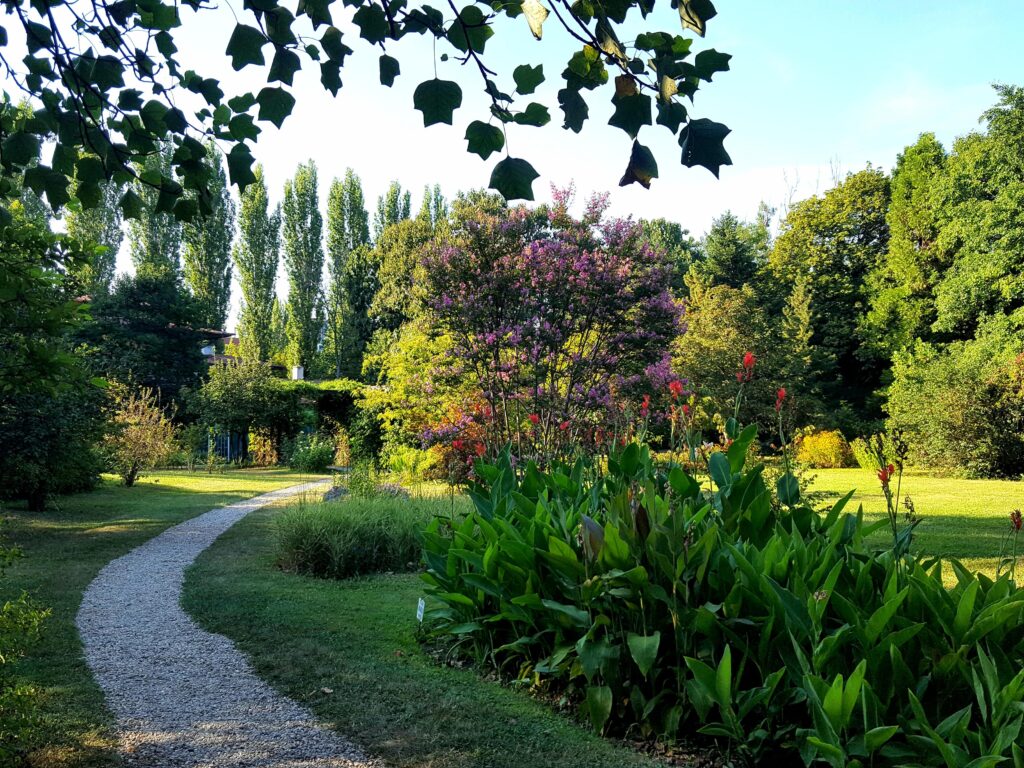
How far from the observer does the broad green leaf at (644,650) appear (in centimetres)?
280

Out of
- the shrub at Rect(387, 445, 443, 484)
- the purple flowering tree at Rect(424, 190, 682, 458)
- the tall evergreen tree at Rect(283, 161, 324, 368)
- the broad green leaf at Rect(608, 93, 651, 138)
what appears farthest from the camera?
the tall evergreen tree at Rect(283, 161, 324, 368)

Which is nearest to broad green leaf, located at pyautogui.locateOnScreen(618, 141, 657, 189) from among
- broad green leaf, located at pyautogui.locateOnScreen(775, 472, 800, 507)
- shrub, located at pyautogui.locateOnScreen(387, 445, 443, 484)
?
broad green leaf, located at pyautogui.locateOnScreen(775, 472, 800, 507)

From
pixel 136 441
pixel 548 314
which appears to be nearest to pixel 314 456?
pixel 136 441

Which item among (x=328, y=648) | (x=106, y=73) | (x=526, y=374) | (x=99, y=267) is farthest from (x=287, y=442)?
(x=106, y=73)

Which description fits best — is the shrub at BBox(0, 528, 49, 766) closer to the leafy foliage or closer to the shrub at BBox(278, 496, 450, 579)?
the leafy foliage

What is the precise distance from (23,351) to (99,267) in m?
33.0

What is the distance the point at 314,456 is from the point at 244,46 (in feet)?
59.1

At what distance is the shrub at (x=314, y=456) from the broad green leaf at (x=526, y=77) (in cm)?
1820

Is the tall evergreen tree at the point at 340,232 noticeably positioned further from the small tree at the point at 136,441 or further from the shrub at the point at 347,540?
the shrub at the point at 347,540

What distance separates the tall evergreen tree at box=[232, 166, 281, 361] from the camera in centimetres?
3266

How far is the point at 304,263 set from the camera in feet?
111

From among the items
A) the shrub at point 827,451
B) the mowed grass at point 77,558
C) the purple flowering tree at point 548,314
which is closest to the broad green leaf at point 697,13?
the mowed grass at point 77,558

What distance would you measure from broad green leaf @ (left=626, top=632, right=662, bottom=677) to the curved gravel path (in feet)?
Answer: 3.65

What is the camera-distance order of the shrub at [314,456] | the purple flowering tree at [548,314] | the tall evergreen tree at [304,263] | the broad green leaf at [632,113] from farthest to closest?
1. the tall evergreen tree at [304,263]
2. the shrub at [314,456]
3. the purple flowering tree at [548,314]
4. the broad green leaf at [632,113]
